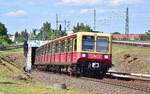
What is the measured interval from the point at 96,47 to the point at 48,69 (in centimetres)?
1684

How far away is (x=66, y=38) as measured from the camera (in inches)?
1516

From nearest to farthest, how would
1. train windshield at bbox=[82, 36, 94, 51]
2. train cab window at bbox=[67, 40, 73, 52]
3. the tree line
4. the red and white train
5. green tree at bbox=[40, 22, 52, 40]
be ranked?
the red and white train
train windshield at bbox=[82, 36, 94, 51]
train cab window at bbox=[67, 40, 73, 52]
green tree at bbox=[40, 22, 52, 40]
the tree line

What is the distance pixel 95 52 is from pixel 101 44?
773mm

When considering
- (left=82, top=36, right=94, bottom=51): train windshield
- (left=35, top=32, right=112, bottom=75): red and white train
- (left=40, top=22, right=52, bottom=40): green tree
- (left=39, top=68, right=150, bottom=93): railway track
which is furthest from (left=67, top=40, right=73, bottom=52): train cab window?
(left=40, top=22, right=52, bottom=40): green tree

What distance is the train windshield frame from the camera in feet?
117

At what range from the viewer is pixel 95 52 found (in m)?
35.8

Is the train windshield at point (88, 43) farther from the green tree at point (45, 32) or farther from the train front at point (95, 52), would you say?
the green tree at point (45, 32)

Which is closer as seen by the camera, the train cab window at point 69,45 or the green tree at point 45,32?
the train cab window at point 69,45

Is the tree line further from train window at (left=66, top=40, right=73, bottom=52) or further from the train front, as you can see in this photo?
the train front

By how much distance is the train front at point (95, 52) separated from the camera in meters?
35.5

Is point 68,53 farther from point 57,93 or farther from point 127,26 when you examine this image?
point 127,26

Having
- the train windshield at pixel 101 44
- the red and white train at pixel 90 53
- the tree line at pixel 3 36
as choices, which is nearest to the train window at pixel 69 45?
the red and white train at pixel 90 53

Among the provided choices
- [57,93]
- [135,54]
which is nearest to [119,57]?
[135,54]

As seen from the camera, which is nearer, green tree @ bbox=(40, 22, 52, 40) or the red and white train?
the red and white train
